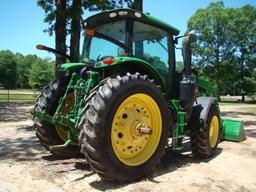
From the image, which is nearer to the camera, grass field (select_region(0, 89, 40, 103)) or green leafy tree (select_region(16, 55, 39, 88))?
grass field (select_region(0, 89, 40, 103))

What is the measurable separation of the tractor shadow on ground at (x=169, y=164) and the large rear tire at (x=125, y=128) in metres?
0.13

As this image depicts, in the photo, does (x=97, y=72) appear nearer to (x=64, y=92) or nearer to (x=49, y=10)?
(x=64, y=92)

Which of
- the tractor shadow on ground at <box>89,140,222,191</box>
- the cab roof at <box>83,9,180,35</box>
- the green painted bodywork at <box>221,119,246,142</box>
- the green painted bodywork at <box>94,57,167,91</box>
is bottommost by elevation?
the tractor shadow on ground at <box>89,140,222,191</box>

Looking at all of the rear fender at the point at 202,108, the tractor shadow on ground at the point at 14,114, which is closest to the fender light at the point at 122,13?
the rear fender at the point at 202,108

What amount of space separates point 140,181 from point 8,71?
85.9m

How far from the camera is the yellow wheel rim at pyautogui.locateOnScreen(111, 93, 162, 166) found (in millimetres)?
4691

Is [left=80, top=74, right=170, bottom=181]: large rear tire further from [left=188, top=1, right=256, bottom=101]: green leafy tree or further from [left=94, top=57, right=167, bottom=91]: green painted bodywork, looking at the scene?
[left=188, top=1, right=256, bottom=101]: green leafy tree

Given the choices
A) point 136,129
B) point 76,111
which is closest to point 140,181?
point 136,129

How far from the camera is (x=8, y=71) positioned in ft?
277

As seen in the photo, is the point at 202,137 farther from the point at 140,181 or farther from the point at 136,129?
the point at 140,181

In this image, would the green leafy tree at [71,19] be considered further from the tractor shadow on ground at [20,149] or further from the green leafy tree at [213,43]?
the green leafy tree at [213,43]

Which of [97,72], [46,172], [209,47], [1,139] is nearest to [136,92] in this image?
[97,72]

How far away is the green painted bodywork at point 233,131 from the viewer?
27.2 ft

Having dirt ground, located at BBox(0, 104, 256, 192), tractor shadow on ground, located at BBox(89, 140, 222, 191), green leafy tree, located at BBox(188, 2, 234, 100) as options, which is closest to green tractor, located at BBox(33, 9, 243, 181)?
tractor shadow on ground, located at BBox(89, 140, 222, 191)
